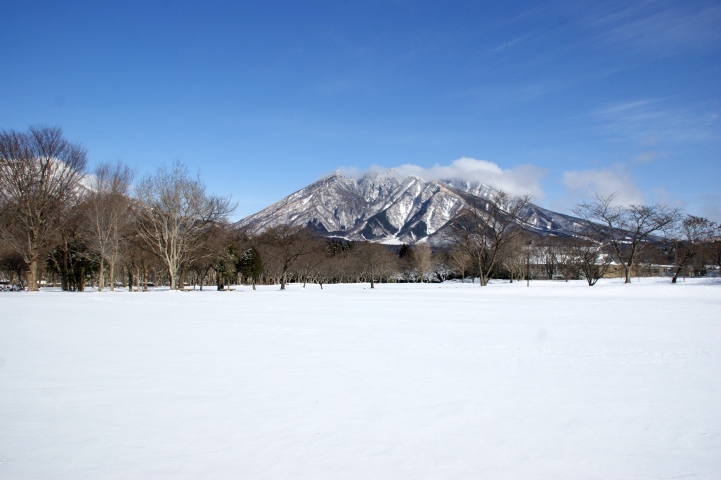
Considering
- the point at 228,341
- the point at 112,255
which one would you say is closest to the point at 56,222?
the point at 112,255

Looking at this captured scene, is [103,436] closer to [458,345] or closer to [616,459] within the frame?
[616,459]

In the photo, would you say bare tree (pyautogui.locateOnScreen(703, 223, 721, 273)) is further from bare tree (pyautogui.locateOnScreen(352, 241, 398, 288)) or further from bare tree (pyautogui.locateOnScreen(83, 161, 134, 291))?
bare tree (pyautogui.locateOnScreen(83, 161, 134, 291))

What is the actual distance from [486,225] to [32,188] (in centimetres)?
4478

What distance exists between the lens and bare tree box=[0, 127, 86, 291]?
115ft

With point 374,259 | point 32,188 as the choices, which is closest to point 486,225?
point 374,259

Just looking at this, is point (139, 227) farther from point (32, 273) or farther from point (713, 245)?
point (713, 245)

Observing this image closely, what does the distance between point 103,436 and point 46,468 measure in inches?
29.7

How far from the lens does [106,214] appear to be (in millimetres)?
39219

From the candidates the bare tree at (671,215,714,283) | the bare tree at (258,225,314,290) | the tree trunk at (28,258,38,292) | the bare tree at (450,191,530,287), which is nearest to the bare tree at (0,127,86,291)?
the tree trunk at (28,258,38,292)

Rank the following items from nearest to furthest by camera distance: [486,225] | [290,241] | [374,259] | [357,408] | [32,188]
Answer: [357,408], [32,188], [486,225], [290,241], [374,259]

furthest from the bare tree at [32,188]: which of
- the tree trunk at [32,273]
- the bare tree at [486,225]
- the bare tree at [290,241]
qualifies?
the bare tree at [486,225]

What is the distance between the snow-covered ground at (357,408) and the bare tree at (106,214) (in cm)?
2937

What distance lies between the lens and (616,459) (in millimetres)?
4629

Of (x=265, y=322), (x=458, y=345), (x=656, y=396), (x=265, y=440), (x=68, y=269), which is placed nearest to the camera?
(x=265, y=440)
